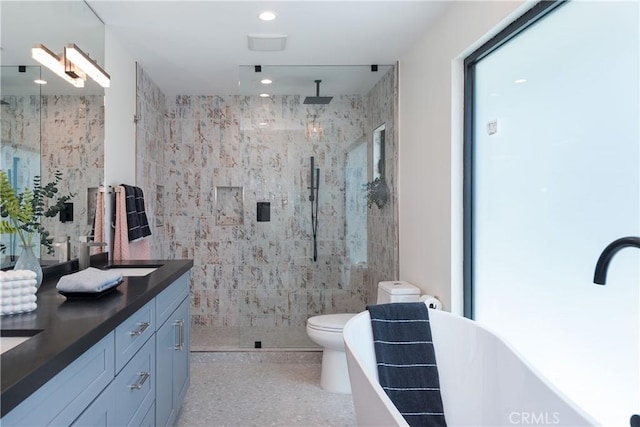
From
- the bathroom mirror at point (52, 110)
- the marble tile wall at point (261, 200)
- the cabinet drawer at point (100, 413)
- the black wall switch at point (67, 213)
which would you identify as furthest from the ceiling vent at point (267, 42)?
the cabinet drawer at point (100, 413)

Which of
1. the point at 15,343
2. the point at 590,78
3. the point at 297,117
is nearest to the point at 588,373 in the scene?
the point at 590,78

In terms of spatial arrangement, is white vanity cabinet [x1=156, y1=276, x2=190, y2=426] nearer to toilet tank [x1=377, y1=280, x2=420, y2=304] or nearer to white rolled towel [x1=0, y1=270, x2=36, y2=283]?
white rolled towel [x1=0, y1=270, x2=36, y2=283]

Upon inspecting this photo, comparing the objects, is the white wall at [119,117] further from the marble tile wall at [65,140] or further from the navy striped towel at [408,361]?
the navy striped towel at [408,361]

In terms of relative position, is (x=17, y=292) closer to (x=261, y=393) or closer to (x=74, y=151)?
(x=74, y=151)

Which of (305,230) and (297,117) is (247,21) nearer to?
(297,117)

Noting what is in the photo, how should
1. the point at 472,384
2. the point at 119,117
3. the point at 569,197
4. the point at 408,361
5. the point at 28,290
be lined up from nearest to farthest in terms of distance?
the point at 28,290 → the point at 569,197 → the point at 472,384 → the point at 408,361 → the point at 119,117

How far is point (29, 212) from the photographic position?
1805 mm

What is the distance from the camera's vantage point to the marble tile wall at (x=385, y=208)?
359cm

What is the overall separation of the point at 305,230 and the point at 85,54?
2381mm

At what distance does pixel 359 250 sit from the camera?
4051 mm

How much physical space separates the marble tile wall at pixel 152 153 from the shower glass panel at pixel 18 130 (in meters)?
1.54

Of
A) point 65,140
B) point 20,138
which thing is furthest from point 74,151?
point 20,138

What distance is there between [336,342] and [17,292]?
2.00m

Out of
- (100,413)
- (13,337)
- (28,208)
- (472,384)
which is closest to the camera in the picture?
(13,337)
